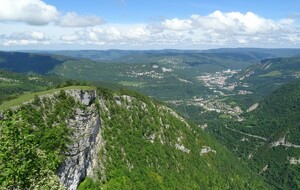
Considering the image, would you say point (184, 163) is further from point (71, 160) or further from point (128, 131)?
point (71, 160)

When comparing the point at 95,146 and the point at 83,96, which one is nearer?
the point at 83,96

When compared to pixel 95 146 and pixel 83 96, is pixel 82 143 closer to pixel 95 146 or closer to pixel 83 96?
pixel 95 146

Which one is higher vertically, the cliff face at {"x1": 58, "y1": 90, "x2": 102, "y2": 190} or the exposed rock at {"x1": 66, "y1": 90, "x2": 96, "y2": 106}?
the exposed rock at {"x1": 66, "y1": 90, "x2": 96, "y2": 106}

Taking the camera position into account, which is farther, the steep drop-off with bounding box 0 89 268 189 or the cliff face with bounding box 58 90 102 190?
the cliff face with bounding box 58 90 102 190

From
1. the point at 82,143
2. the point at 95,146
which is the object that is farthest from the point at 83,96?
the point at 82,143

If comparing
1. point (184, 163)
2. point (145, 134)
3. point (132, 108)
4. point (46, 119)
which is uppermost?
point (46, 119)

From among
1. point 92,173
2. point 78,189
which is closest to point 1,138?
point 78,189

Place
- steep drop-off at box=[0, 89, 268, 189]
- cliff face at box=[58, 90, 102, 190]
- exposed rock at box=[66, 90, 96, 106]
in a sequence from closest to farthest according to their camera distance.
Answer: steep drop-off at box=[0, 89, 268, 189] → cliff face at box=[58, 90, 102, 190] → exposed rock at box=[66, 90, 96, 106]

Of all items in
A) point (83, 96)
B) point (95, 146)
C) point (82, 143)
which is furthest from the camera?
point (95, 146)
